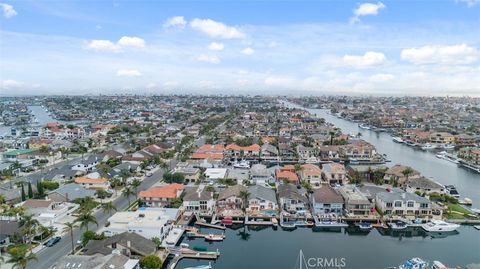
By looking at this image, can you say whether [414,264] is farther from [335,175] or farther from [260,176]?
[260,176]

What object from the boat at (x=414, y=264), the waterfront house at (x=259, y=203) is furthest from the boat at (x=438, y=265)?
the waterfront house at (x=259, y=203)

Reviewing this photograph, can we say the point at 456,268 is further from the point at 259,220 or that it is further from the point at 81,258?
the point at 81,258

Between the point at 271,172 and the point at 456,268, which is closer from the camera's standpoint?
the point at 456,268

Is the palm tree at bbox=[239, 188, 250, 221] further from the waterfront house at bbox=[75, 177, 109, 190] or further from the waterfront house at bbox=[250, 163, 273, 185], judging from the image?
the waterfront house at bbox=[75, 177, 109, 190]

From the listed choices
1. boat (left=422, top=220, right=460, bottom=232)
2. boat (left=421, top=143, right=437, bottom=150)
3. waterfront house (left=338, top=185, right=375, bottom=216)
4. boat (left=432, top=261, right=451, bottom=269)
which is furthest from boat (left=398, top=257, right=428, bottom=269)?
boat (left=421, top=143, right=437, bottom=150)

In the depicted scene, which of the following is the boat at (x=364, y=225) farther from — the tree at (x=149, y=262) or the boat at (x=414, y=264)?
the tree at (x=149, y=262)

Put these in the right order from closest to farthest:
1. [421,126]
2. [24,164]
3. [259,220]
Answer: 1. [259,220]
2. [24,164]
3. [421,126]

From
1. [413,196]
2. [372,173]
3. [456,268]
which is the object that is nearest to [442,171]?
[372,173]
